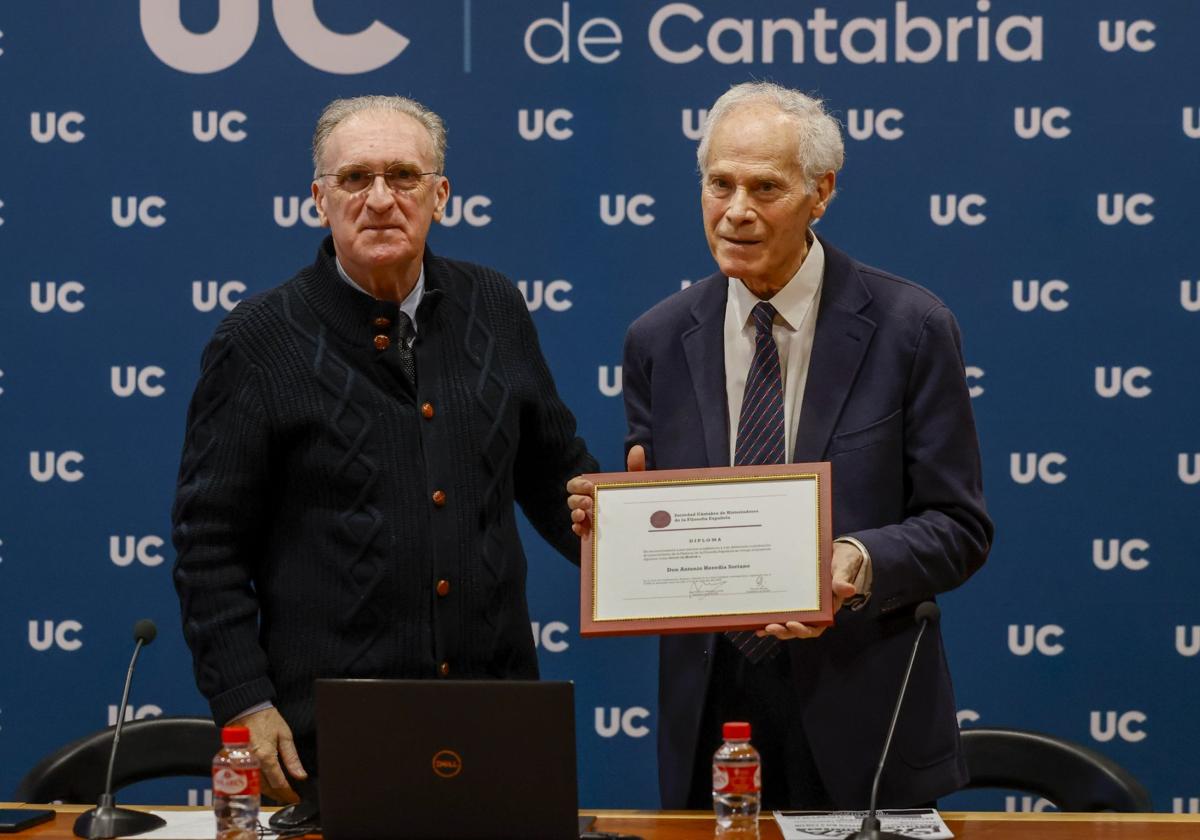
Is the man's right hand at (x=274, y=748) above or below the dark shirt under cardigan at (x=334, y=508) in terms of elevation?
below

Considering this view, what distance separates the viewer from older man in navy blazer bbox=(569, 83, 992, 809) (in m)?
2.61

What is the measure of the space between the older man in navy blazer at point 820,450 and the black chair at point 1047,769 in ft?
1.54

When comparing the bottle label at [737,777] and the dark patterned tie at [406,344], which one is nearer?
the bottle label at [737,777]

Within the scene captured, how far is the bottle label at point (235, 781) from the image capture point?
222 centimetres

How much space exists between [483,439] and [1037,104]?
6.50ft

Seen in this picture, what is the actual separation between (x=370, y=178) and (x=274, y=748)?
105 centimetres

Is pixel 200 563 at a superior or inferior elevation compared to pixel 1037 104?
inferior

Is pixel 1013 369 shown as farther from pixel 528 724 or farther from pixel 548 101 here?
pixel 528 724

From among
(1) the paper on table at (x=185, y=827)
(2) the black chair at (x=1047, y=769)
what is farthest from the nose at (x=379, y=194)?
A: (2) the black chair at (x=1047, y=769)

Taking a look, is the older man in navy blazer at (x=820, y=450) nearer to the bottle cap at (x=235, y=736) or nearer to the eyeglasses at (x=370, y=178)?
the eyeglasses at (x=370, y=178)

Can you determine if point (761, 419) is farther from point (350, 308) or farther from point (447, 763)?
point (447, 763)

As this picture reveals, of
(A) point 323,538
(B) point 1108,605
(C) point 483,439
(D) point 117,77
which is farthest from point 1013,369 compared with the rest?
(D) point 117,77

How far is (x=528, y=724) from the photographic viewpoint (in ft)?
6.77

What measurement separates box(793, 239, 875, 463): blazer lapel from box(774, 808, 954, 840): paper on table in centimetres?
63
